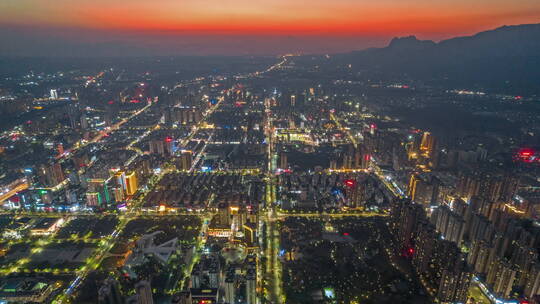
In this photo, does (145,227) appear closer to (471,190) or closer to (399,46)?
(471,190)

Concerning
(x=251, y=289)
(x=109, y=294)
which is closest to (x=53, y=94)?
(x=109, y=294)

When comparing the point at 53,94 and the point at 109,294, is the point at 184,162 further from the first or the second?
the point at 53,94

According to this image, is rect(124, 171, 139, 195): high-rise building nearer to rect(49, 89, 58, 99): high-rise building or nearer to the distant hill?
rect(49, 89, 58, 99): high-rise building

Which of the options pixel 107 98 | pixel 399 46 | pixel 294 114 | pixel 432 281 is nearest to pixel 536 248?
pixel 432 281

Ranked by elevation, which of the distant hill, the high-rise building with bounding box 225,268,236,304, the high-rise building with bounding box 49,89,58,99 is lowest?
the high-rise building with bounding box 225,268,236,304

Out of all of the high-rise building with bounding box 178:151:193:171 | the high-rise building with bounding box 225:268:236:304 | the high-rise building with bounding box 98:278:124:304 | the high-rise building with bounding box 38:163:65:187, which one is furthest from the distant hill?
the high-rise building with bounding box 38:163:65:187

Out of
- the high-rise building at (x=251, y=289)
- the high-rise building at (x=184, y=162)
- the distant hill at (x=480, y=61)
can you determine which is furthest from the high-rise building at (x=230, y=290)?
the distant hill at (x=480, y=61)

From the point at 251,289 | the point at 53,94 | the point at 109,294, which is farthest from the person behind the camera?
the point at 53,94

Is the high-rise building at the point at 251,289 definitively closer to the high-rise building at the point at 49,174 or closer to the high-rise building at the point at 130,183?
the high-rise building at the point at 130,183
